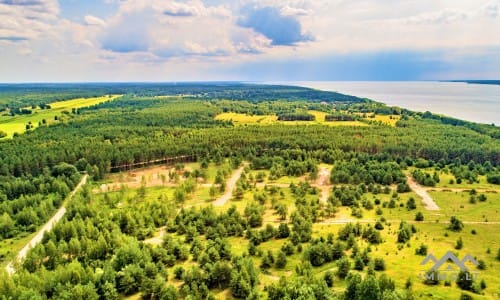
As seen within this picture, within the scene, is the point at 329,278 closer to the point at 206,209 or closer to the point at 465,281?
the point at 465,281

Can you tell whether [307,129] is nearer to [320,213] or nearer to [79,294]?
[320,213]

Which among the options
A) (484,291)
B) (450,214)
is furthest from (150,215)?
(450,214)

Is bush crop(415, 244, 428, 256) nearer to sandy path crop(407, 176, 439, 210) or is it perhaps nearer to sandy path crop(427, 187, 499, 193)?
sandy path crop(407, 176, 439, 210)

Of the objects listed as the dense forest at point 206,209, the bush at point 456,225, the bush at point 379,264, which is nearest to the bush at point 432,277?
the bush at point 379,264

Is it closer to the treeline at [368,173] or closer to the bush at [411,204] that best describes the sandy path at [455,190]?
the treeline at [368,173]

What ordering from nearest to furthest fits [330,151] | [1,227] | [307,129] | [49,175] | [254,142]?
[1,227] → [49,175] → [330,151] → [254,142] → [307,129]
